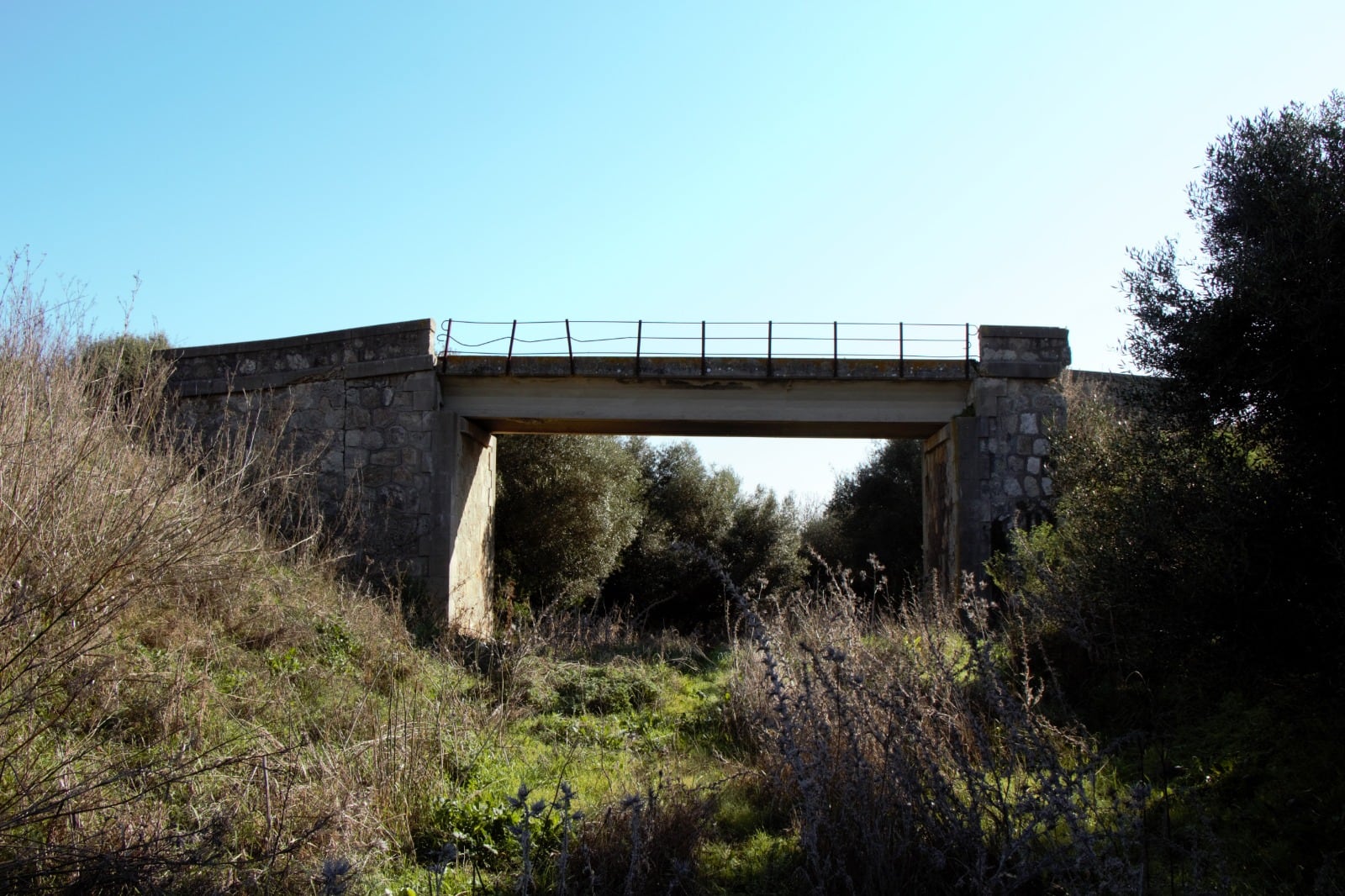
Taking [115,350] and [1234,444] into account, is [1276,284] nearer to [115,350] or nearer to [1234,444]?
[1234,444]

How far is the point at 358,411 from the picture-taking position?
41.7 feet

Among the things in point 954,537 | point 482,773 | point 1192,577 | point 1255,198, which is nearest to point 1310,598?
point 1192,577

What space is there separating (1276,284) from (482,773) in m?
4.85

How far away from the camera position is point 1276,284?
481 centimetres

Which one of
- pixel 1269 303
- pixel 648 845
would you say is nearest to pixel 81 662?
pixel 648 845

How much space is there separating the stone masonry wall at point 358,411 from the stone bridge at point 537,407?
0.02 meters

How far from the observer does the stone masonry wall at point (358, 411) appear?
1248 cm

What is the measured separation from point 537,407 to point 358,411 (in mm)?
2387

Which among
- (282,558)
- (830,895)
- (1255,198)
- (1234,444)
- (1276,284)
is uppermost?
(1255,198)

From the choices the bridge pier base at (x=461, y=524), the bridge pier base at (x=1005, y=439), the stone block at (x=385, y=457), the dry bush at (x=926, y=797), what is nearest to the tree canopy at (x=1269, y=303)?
the dry bush at (x=926, y=797)

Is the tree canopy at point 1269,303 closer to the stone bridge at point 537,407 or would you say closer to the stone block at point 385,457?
the stone bridge at point 537,407

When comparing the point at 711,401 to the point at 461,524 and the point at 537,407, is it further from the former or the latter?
the point at 461,524

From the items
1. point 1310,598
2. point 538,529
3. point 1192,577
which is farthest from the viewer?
point 538,529

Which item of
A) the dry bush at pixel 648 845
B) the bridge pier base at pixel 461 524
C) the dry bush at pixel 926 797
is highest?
the bridge pier base at pixel 461 524
